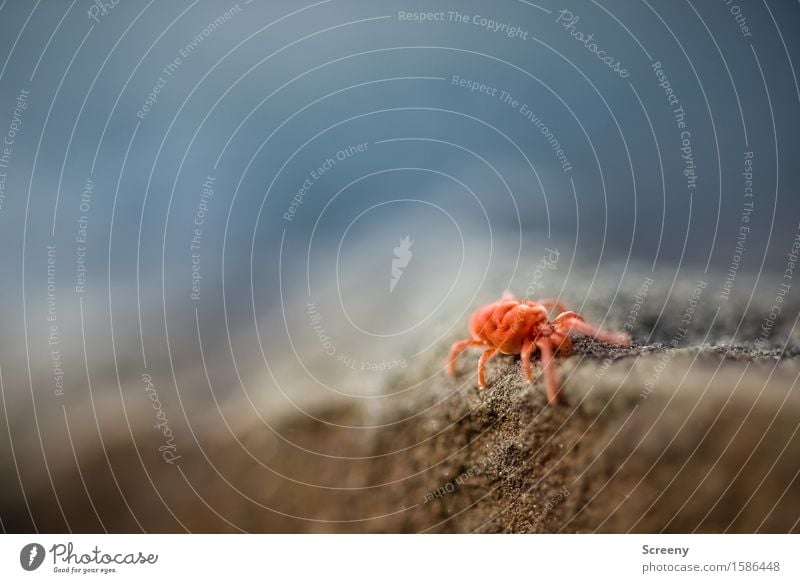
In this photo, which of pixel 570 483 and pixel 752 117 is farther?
pixel 752 117

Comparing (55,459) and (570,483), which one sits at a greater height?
(55,459)

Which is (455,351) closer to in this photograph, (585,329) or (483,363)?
(483,363)

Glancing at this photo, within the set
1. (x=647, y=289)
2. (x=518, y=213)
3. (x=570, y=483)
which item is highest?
(x=518, y=213)

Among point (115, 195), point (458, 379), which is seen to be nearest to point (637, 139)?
point (458, 379)

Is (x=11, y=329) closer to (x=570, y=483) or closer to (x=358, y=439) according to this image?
(x=358, y=439)
